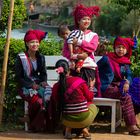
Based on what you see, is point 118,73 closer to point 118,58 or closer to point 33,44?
point 118,58

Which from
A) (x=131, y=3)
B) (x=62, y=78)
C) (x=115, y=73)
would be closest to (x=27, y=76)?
(x=62, y=78)

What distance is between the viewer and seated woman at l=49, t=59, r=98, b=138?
6102 millimetres

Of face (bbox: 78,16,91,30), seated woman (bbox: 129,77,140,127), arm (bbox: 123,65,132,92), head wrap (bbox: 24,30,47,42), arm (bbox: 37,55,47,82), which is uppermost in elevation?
face (bbox: 78,16,91,30)

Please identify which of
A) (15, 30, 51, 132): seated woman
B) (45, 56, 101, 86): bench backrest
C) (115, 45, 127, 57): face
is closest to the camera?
(15, 30, 51, 132): seated woman

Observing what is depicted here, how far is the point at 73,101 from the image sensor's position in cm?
613

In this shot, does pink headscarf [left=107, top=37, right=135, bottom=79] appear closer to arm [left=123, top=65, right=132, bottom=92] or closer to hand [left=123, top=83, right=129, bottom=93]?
arm [left=123, top=65, right=132, bottom=92]

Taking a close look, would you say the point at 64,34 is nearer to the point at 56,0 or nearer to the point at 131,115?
the point at 131,115

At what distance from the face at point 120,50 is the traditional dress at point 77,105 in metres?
0.95

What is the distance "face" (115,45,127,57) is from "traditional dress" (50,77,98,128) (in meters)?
0.95

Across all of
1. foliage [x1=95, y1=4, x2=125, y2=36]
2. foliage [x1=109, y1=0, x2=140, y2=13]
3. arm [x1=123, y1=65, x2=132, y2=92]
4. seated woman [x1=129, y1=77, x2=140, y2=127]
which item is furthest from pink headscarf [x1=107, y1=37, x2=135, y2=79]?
foliage [x1=95, y1=4, x2=125, y2=36]

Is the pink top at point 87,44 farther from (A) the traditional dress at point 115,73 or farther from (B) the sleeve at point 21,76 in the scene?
(B) the sleeve at point 21,76

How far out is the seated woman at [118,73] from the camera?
21.6ft

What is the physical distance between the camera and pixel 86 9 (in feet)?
21.8

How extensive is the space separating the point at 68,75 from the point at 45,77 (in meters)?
0.63
